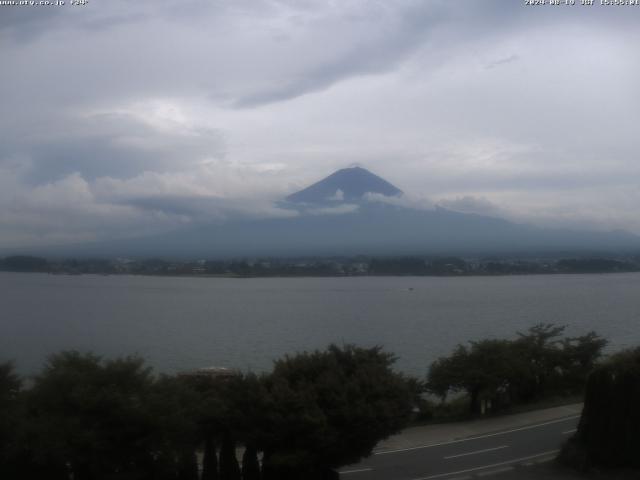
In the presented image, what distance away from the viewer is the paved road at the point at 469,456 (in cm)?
1167

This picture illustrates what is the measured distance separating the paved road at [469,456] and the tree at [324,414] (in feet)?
5.23

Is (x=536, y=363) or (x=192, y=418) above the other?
(x=192, y=418)

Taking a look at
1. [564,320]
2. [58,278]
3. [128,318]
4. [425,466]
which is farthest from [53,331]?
[58,278]

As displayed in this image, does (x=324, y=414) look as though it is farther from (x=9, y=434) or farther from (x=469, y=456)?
(x=469, y=456)

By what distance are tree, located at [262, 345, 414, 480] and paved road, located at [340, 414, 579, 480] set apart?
5.23 ft

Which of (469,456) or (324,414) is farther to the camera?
(469,456)

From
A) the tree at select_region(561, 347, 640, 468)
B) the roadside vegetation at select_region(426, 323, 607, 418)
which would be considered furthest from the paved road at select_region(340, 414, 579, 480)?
the roadside vegetation at select_region(426, 323, 607, 418)

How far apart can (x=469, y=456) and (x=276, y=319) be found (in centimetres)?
3455

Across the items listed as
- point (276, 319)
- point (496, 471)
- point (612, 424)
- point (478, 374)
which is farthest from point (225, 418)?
point (276, 319)

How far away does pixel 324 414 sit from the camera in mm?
9898

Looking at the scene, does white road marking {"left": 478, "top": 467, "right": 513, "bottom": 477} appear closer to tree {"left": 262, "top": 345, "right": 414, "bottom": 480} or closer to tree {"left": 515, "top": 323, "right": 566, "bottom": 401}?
tree {"left": 262, "top": 345, "right": 414, "bottom": 480}

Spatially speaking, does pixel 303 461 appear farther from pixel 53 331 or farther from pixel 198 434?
pixel 53 331

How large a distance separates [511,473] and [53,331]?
3515 cm

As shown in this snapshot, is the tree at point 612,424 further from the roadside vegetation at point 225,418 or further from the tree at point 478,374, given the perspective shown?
the tree at point 478,374
